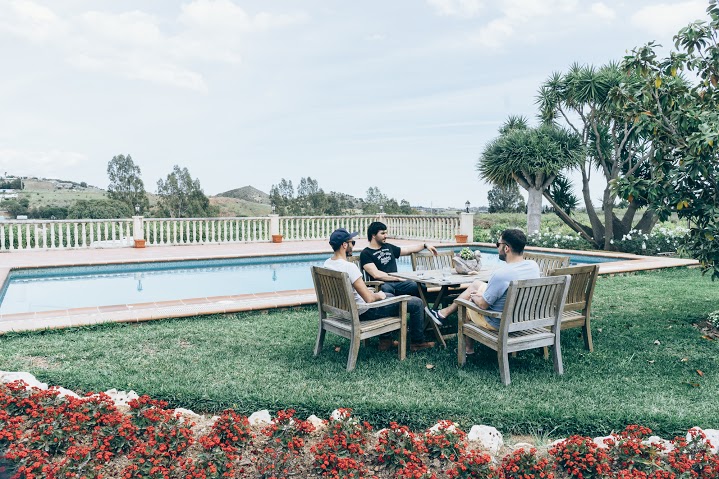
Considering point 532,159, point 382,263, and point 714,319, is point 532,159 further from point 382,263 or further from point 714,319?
point 382,263

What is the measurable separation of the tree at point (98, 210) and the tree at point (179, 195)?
3.74m

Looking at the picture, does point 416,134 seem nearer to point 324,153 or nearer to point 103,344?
point 324,153

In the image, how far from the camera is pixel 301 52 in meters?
15.2

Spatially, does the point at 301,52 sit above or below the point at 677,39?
above

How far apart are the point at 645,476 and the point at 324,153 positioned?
1137 inches

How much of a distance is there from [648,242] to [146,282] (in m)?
11.4

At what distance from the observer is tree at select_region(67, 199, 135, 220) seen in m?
28.5

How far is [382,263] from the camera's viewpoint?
4988 mm

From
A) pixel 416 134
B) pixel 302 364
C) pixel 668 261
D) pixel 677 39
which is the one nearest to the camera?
pixel 302 364

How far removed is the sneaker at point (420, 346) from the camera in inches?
170

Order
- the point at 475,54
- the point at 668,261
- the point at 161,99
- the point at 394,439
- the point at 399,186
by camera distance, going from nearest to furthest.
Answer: the point at 394,439, the point at 668,261, the point at 475,54, the point at 161,99, the point at 399,186

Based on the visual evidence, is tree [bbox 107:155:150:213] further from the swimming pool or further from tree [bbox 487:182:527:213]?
the swimming pool

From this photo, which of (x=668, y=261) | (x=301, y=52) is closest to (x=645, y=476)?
(x=668, y=261)

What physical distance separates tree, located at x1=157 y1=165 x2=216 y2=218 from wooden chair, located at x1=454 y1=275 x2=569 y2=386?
32.8 m
